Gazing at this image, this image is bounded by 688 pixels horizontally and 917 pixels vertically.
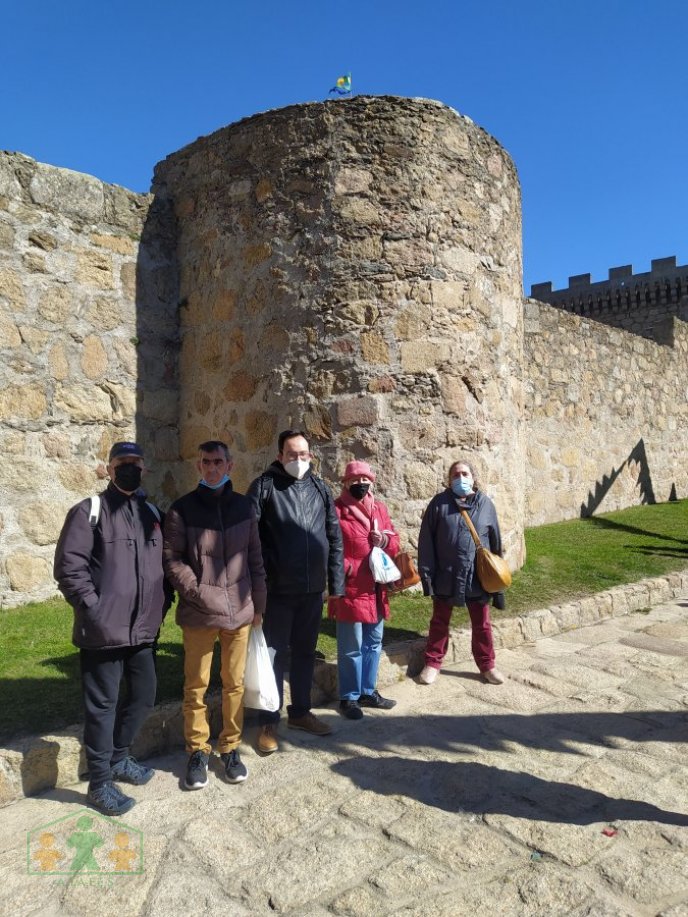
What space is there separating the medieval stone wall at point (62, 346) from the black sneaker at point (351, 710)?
2709 mm

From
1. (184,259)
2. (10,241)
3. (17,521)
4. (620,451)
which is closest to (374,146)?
(184,259)

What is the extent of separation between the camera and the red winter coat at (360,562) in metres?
4.00

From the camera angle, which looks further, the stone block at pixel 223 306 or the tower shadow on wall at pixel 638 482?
the tower shadow on wall at pixel 638 482

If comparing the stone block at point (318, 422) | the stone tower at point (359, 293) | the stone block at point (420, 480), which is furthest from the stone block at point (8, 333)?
the stone block at point (420, 480)

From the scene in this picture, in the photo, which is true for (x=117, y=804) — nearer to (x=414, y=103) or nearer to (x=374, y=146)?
(x=374, y=146)

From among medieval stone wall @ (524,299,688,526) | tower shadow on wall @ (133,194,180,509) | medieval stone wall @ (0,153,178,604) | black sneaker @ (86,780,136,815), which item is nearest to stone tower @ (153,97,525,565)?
tower shadow on wall @ (133,194,180,509)

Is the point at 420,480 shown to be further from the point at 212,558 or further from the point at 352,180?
the point at 212,558

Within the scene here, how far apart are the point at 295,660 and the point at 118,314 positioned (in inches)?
142

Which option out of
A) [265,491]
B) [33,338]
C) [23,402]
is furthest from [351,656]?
[33,338]

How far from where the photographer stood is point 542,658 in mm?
4895

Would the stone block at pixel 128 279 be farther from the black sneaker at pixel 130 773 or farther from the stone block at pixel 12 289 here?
the black sneaker at pixel 130 773

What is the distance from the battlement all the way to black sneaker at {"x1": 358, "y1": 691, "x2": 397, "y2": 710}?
2286 cm

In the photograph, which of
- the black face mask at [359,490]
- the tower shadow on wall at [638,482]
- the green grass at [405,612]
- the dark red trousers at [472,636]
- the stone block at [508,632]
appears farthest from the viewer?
the tower shadow on wall at [638,482]

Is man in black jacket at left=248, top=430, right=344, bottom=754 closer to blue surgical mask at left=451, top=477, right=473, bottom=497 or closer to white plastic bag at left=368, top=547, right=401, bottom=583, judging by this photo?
white plastic bag at left=368, top=547, right=401, bottom=583
